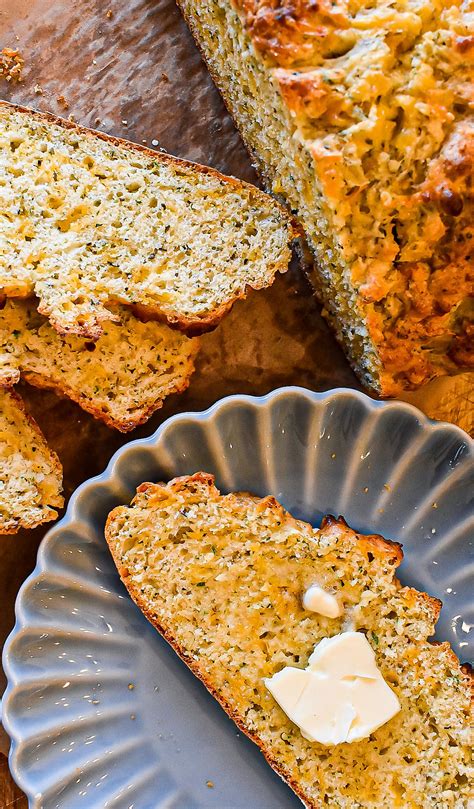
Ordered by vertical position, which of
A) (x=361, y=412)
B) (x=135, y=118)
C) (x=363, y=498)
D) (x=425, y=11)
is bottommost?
(x=363, y=498)

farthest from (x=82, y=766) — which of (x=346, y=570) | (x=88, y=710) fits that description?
(x=346, y=570)

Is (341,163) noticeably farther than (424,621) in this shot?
No

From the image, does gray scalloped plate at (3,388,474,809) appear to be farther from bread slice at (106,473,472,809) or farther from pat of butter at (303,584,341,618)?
pat of butter at (303,584,341,618)

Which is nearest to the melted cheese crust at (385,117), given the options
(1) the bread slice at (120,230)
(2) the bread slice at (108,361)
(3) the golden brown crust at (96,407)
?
(1) the bread slice at (120,230)

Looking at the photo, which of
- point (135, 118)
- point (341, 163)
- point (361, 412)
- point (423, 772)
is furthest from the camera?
point (135, 118)

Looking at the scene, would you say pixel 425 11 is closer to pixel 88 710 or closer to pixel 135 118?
pixel 135 118

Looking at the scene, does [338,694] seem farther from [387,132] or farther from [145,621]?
[387,132]

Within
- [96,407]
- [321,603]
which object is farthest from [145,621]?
[96,407]

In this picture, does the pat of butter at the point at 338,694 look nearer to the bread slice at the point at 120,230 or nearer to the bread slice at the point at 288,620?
the bread slice at the point at 288,620

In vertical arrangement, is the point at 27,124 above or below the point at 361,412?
above

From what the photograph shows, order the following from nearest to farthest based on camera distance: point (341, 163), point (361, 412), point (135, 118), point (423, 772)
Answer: point (341, 163) < point (423, 772) < point (361, 412) < point (135, 118)
